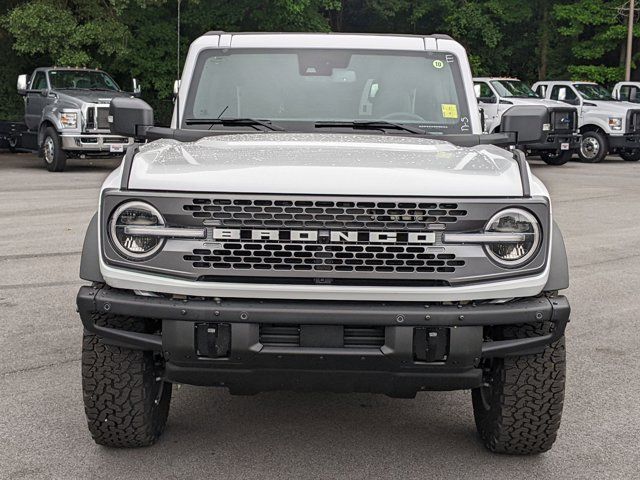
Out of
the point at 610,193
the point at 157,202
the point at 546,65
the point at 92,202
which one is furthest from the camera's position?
the point at 546,65

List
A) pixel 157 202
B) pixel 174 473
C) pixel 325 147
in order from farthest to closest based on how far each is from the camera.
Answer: pixel 325 147
pixel 174 473
pixel 157 202

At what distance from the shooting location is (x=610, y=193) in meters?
17.5

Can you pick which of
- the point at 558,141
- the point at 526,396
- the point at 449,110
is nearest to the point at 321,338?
the point at 526,396

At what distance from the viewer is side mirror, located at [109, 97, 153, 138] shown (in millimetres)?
5305

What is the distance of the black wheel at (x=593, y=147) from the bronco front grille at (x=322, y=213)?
2279cm

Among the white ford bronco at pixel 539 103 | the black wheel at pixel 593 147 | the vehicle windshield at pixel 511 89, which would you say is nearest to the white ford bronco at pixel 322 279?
the white ford bronco at pixel 539 103

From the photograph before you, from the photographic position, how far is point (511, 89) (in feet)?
81.8

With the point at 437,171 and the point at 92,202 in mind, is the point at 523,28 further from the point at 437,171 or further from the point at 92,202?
the point at 437,171

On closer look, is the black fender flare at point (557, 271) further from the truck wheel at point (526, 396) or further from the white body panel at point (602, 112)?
the white body panel at point (602, 112)

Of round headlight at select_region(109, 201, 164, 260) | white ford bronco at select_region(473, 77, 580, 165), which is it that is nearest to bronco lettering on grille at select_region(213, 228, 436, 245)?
round headlight at select_region(109, 201, 164, 260)

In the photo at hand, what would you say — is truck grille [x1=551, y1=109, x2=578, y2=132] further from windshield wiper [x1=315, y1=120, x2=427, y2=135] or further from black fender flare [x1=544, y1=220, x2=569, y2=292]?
black fender flare [x1=544, y1=220, x2=569, y2=292]

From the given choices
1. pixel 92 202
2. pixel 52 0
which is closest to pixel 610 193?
pixel 92 202

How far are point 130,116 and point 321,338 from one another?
2083 millimetres

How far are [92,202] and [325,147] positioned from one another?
35.8 ft
